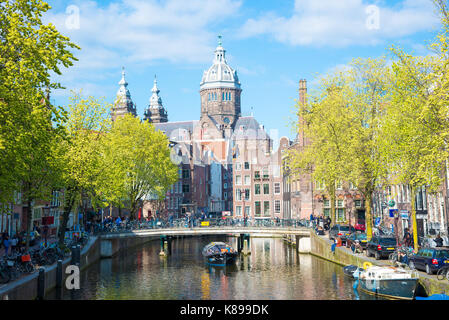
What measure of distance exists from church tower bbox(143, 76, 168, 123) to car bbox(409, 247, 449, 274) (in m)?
148

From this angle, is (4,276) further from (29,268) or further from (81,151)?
(81,151)

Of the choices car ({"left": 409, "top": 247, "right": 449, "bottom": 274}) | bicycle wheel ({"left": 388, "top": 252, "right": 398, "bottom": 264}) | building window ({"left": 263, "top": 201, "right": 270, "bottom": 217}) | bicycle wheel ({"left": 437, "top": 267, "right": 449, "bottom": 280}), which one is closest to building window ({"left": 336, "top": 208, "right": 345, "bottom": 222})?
building window ({"left": 263, "top": 201, "right": 270, "bottom": 217})

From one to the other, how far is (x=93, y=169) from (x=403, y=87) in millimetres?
25675

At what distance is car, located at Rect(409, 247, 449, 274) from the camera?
1049 inches

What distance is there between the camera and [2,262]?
28469 millimetres

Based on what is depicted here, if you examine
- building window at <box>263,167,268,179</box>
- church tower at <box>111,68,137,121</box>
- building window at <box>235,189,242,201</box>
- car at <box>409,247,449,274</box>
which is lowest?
car at <box>409,247,449,274</box>

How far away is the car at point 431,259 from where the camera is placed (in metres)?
26.6

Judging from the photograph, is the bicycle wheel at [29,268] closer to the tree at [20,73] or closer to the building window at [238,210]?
the tree at [20,73]

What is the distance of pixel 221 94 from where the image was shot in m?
166

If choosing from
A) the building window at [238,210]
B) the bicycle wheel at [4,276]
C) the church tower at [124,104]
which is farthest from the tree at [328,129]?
the church tower at [124,104]

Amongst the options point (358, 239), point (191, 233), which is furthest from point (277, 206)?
point (358, 239)

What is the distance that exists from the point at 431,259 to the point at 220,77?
144943 millimetres

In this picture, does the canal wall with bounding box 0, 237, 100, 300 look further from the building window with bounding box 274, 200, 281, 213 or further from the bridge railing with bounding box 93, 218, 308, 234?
the building window with bounding box 274, 200, 281, 213
